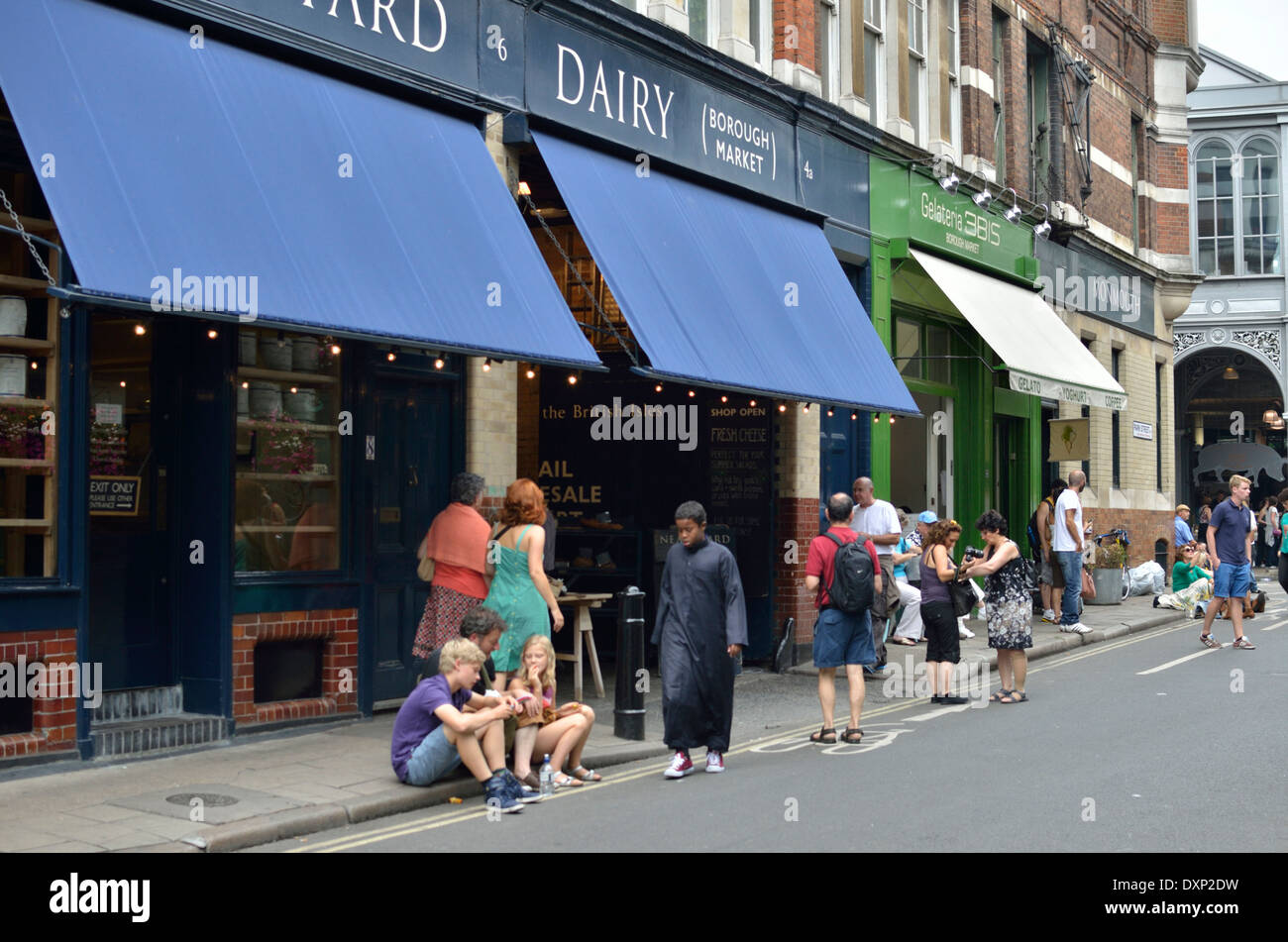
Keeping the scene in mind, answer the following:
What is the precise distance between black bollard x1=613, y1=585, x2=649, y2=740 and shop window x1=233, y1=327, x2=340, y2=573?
7.43ft

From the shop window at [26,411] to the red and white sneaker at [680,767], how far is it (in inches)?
160

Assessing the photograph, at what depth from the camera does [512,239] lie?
1055 cm

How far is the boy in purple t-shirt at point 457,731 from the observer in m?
7.85

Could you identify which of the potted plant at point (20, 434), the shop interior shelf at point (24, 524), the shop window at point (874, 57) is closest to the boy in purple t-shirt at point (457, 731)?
the shop interior shelf at point (24, 524)

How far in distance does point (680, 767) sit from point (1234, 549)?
10.4m

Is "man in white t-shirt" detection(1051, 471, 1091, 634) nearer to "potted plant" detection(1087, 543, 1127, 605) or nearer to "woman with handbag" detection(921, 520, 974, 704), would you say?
"potted plant" detection(1087, 543, 1127, 605)

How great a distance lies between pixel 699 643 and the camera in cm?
909

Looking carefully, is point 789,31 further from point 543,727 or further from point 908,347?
point 543,727

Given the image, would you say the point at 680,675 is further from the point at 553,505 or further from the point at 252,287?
the point at 553,505

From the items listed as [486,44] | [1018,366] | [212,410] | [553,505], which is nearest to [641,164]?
[486,44]

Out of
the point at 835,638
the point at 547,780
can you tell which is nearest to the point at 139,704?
the point at 547,780

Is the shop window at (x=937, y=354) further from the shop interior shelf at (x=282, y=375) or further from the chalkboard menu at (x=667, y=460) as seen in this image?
the shop interior shelf at (x=282, y=375)

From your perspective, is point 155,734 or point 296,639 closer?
point 155,734

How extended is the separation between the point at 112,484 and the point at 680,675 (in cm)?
412
